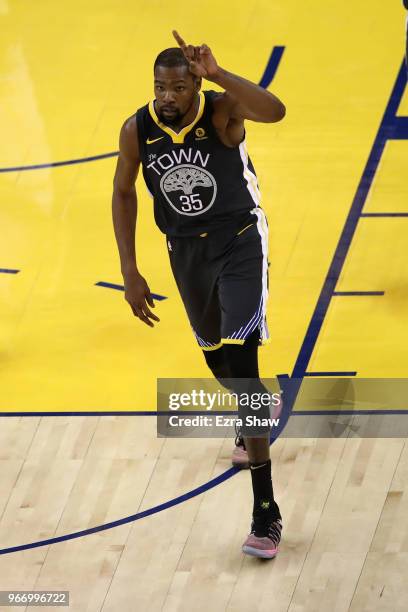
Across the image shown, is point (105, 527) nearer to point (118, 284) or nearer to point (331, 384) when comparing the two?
point (331, 384)

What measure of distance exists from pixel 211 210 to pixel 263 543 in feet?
4.91

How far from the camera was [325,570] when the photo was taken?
544cm

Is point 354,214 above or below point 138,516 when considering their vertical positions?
above

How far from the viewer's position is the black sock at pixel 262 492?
5.64 m

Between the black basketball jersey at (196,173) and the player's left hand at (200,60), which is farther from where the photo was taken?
the black basketball jersey at (196,173)

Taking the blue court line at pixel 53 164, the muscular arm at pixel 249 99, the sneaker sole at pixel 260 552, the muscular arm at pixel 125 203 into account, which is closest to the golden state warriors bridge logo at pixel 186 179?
the muscular arm at pixel 125 203

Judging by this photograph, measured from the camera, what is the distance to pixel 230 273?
579 cm

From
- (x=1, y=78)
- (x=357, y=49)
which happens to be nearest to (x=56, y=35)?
(x=1, y=78)

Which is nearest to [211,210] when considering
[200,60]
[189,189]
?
[189,189]

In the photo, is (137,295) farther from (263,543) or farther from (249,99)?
(263,543)

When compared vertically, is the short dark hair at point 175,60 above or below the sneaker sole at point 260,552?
above

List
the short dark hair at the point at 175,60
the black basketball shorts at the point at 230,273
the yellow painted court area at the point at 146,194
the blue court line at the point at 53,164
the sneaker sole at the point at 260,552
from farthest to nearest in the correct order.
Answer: the blue court line at the point at 53,164 → the yellow painted court area at the point at 146,194 → the black basketball shorts at the point at 230,273 → the sneaker sole at the point at 260,552 → the short dark hair at the point at 175,60

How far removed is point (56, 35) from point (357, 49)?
2.54 metres

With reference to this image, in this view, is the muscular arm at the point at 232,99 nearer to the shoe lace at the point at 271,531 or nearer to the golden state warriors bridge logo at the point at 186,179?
the golden state warriors bridge logo at the point at 186,179
